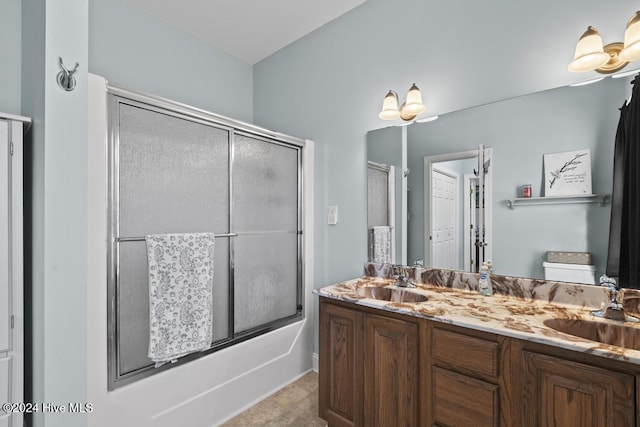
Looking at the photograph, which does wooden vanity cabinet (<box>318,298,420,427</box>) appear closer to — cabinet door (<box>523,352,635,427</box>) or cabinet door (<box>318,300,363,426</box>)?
cabinet door (<box>318,300,363,426</box>)

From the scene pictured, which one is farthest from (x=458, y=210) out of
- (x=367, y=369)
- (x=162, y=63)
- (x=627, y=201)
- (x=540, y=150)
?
(x=162, y=63)

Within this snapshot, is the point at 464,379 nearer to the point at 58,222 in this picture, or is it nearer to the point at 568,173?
the point at 568,173

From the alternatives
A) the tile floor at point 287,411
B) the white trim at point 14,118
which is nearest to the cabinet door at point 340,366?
the tile floor at point 287,411

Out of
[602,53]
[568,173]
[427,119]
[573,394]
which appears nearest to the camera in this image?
[573,394]

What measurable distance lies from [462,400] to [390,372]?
1.12 ft

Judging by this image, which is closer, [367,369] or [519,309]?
[519,309]

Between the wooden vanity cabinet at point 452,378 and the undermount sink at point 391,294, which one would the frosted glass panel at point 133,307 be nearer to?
the wooden vanity cabinet at point 452,378

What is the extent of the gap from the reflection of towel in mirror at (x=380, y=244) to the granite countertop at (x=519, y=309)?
1.54 ft

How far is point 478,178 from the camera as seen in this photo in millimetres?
1781

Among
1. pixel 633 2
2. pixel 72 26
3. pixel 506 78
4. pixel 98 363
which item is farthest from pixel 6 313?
pixel 633 2

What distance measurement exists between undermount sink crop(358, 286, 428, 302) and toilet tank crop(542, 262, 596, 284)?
24.5 inches

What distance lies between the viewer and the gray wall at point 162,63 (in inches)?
86.4

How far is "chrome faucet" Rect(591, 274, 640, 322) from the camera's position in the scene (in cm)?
125

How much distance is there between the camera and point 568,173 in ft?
4.89
